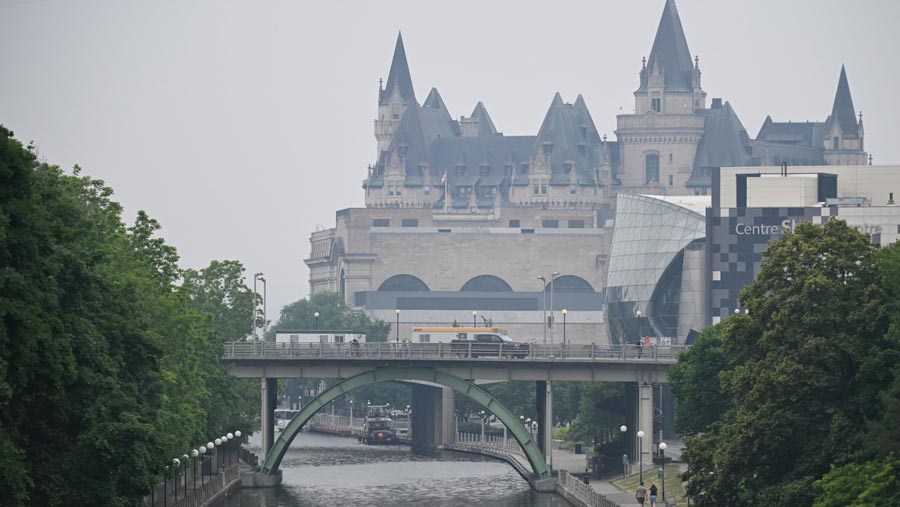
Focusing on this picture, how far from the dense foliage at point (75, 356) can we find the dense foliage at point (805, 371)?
2049 centimetres

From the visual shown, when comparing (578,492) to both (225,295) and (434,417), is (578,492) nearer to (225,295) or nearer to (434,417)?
(225,295)

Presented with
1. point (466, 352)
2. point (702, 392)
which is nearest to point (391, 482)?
point (466, 352)

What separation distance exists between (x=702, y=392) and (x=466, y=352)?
23.4m

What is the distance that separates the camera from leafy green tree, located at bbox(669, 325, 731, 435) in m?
94.6

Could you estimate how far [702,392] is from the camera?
3738 inches

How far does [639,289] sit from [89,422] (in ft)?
394

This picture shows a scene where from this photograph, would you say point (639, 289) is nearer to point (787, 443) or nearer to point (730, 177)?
point (730, 177)

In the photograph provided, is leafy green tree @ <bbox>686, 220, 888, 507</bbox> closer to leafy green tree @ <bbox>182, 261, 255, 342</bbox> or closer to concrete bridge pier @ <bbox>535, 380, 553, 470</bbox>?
concrete bridge pier @ <bbox>535, 380, 553, 470</bbox>

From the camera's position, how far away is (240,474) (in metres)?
115

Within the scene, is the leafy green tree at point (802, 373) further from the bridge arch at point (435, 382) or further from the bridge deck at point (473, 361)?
the bridge arch at point (435, 382)

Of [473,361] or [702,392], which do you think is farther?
[473,361]

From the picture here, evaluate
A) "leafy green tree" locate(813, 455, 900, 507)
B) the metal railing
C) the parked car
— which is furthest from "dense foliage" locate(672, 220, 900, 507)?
the parked car

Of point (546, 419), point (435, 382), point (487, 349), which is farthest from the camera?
point (487, 349)

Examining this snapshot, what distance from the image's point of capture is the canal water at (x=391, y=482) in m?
107
